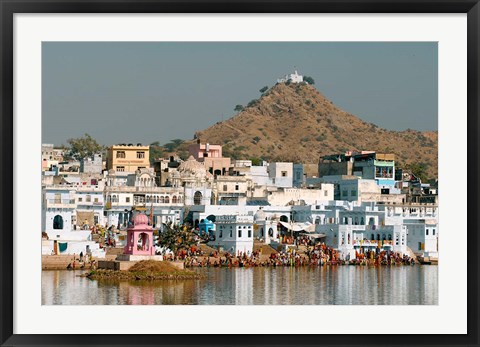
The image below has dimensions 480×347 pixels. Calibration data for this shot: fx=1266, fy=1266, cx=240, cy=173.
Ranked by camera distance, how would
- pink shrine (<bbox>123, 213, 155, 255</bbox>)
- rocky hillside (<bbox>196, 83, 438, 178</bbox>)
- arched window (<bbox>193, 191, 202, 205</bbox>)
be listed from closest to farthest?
pink shrine (<bbox>123, 213, 155, 255</bbox>) < arched window (<bbox>193, 191, 202, 205</bbox>) < rocky hillside (<bbox>196, 83, 438, 178</bbox>)

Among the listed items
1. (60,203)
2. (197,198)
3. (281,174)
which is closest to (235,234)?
(60,203)

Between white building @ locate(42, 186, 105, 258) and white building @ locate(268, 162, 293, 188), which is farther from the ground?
white building @ locate(268, 162, 293, 188)

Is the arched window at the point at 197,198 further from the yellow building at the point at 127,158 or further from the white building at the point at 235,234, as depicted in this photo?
the white building at the point at 235,234

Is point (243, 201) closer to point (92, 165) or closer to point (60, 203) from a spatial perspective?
point (60, 203)

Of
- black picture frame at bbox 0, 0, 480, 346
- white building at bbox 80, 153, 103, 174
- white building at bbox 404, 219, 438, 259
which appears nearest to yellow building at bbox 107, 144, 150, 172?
white building at bbox 80, 153, 103, 174

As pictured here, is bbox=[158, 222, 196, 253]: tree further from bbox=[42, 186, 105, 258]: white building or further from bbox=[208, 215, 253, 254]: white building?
bbox=[42, 186, 105, 258]: white building
